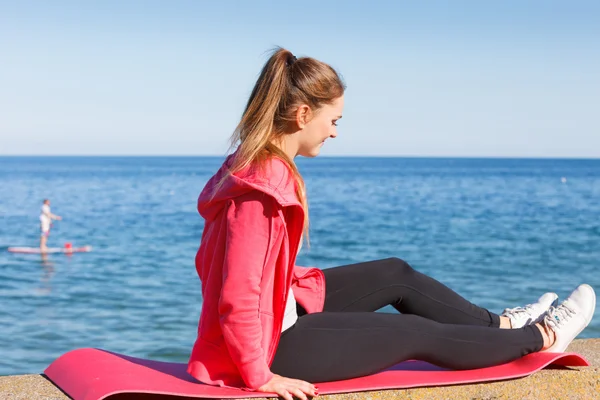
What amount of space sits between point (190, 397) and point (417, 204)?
33.9 metres

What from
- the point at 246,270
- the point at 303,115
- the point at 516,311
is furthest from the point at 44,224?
the point at 246,270

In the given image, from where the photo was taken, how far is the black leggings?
2857mm

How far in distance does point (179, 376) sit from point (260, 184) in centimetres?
95

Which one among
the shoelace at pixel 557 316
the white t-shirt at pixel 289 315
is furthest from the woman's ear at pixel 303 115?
the shoelace at pixel 557 316

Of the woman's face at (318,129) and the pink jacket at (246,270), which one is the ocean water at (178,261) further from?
the woman's face at (318,129)

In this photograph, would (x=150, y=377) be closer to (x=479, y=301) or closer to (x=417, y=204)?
(x=479, y=301)

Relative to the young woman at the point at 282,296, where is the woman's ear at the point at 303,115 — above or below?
above

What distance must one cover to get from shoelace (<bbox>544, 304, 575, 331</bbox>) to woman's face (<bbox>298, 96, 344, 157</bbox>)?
1.28 meters

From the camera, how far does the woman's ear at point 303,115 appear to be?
276 cm

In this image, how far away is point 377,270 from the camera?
10.9 feet

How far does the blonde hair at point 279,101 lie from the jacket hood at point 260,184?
0.03 m

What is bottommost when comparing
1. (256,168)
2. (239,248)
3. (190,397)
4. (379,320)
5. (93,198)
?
(93,198)

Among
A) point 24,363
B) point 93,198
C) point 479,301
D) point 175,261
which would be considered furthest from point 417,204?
point 24,363

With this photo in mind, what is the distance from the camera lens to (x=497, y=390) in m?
2.97
